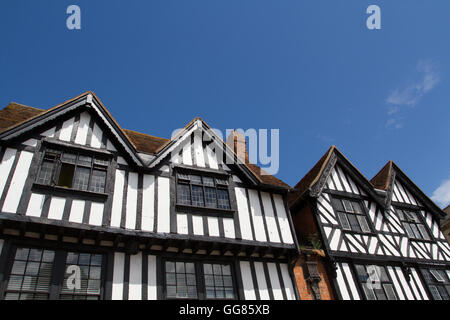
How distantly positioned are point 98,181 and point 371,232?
10117 millimetres

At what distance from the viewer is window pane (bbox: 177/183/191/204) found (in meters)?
9.86

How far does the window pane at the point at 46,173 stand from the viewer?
27.7 ft

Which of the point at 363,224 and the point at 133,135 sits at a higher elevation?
the point at 133,135

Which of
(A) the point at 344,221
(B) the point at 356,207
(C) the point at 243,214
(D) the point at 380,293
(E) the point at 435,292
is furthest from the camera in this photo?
(B) the point at 356,207

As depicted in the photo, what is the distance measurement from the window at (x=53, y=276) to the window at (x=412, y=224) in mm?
12436

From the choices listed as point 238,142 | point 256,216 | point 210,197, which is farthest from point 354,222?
point 210,197

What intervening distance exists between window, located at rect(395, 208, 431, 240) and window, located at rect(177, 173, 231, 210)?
849 cm

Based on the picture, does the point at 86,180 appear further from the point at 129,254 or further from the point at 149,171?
the point at 129,254

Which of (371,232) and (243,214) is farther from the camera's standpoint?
(371,232)

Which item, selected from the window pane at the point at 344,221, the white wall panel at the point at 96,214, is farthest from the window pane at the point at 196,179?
the window pane at the point at 344,221

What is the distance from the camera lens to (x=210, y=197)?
10359mm

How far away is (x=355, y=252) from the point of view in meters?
11.7

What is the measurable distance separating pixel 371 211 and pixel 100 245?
10638 mm

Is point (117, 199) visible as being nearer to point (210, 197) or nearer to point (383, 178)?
point (210, 197)
